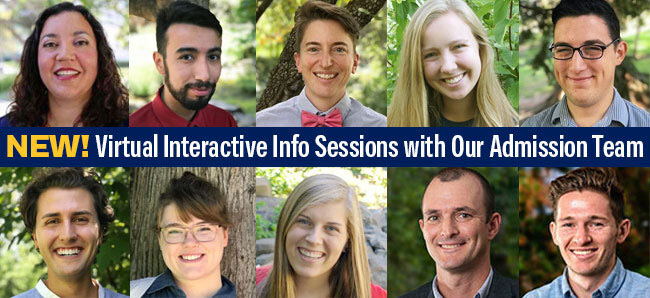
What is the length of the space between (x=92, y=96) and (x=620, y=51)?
13.9 feet

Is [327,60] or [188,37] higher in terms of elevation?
[188,37]

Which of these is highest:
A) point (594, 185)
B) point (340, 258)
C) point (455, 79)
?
point (455, 79)

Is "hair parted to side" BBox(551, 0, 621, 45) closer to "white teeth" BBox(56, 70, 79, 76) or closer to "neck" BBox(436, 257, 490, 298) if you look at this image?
"neck" BBox(436, 257, 490, 298)

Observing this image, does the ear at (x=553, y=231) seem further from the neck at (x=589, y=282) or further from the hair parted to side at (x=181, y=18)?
the hair parted to side at (x=181, y=18)

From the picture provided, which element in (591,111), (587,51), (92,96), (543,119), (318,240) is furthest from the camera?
(92,96)

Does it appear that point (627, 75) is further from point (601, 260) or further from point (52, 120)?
point (52, 120)

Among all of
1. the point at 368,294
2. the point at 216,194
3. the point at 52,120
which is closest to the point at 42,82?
the point at 52,120

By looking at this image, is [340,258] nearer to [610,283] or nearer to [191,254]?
[191,254]

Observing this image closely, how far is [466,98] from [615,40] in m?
1.26

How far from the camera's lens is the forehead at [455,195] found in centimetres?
737

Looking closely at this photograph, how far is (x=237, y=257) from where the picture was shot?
24.7ft

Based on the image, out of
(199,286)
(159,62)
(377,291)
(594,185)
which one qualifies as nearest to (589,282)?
(594,185)

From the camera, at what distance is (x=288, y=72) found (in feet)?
25.6

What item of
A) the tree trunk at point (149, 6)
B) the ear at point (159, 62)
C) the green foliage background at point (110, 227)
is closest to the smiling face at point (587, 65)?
the tree trunk at point (149, 6)
